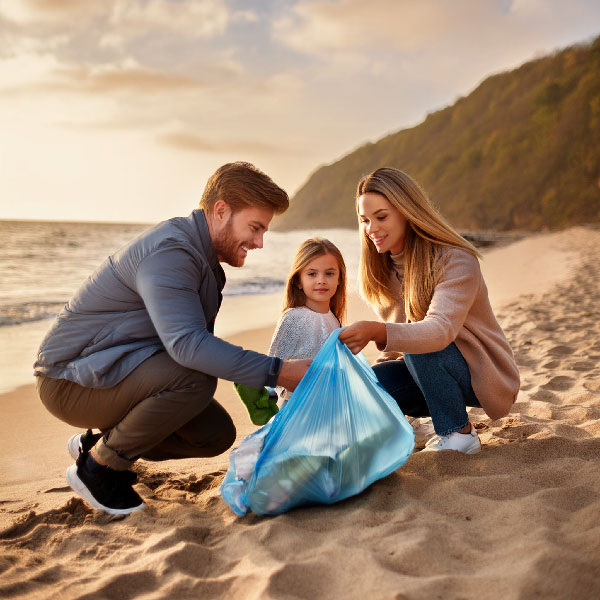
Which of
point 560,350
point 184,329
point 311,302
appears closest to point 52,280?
point 311,302

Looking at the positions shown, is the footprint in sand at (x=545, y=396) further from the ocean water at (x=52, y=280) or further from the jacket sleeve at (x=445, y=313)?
the ocean water at (x=52, y=280)

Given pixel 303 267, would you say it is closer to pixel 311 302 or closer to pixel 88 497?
pixel 311 302

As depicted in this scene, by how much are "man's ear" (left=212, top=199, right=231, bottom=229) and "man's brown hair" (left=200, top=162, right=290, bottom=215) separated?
15 mm

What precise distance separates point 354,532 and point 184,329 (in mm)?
865

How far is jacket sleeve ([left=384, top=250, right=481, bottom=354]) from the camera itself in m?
2.32

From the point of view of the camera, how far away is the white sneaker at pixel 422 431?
112 inches

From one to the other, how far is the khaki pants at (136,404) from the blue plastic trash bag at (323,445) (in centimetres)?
27

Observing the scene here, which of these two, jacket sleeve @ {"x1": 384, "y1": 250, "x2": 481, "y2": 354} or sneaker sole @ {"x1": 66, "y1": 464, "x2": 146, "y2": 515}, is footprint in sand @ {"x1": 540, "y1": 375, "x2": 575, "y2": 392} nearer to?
jacket sleeve @ {"x1": 384, "y1": 250, "x2": 481, "y2": 354}

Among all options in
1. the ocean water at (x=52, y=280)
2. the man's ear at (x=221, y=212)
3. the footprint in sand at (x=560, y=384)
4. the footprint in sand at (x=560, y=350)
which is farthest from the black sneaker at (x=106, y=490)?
the ocean water at (x=52, y=280)

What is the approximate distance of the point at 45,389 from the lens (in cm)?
234

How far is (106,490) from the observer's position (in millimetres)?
2250

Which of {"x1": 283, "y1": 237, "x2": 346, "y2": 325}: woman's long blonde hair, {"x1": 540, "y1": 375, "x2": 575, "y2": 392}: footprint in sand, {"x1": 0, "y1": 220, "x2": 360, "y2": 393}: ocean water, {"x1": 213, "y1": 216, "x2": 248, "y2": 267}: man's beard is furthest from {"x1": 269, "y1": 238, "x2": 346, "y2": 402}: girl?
{"x1": 0, "y1": 220, "x2": 360, "y2": 393}: ocean water

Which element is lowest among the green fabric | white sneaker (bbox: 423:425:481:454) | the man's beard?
white sneaker (bbox: 423:425:481:454)

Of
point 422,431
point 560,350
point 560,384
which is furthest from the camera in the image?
point 560,350
